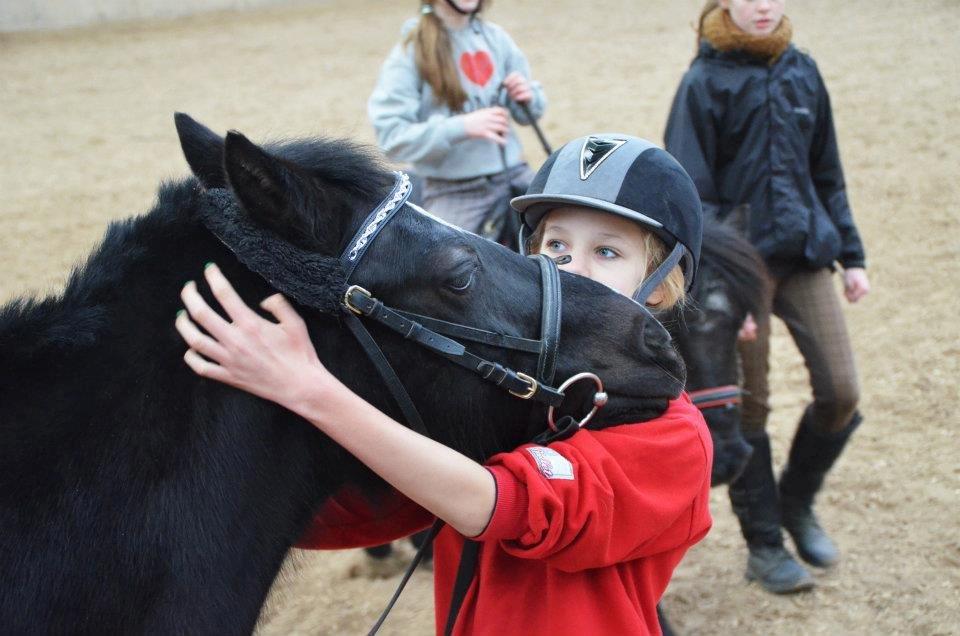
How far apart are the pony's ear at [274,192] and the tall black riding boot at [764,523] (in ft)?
8.64

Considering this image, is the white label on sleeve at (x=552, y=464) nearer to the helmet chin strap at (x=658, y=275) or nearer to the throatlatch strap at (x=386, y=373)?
the throatlatch strap at (x=386, y=373)

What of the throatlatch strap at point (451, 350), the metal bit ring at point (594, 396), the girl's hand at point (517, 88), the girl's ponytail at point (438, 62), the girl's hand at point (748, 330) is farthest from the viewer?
the girl's hand at point (517, 88)

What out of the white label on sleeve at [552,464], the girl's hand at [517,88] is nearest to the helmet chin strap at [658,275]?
the white label on sleeve at [552,464]

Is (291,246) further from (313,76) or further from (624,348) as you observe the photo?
(313,76)

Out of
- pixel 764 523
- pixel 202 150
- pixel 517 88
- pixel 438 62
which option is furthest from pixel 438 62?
pixel 202 150

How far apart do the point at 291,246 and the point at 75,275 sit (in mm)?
375

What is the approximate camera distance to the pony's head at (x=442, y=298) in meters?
1.61

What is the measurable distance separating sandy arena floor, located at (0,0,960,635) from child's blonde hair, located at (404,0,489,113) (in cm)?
149

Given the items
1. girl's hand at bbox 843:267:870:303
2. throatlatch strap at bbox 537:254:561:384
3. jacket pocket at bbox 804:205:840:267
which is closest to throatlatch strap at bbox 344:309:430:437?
throatlatch strap at bbox 537:254:561:384

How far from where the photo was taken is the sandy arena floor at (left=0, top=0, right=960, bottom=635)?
3.86 meters

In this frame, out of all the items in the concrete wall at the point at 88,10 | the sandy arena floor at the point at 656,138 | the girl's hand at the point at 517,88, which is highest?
the girl's hand at the point at 517,88

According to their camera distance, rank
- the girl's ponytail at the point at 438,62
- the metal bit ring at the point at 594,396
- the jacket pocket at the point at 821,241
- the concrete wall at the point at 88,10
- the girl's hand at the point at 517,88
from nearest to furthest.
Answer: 1. the metal bit ring at the point at 594,396
2. the jacket pocket at the point at 821,241
3. the girl's ponytail at the point at 438,62
4. the girl's hand at the point at 517,88
5. the concrete wall at the point at 88,10

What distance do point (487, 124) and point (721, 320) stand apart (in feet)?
4.01

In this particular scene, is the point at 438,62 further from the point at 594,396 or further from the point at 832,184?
the point at 594,396
